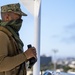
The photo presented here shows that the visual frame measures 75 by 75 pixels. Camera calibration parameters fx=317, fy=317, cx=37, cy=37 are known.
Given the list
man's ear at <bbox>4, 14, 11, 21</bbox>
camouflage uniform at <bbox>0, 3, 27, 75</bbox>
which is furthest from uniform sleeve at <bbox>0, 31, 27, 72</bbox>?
man's ear at <bbox>4, 14, 11, 21</bbox>

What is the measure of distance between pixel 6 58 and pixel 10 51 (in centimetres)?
11

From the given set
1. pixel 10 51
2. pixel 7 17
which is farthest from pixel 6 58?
pixel 7 17

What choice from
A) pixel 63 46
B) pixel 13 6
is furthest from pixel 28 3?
pixel 63 46

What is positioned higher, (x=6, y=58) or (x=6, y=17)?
(x=6, y=17)

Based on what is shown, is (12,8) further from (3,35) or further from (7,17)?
(3,35)

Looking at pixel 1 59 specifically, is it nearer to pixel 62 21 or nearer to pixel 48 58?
pixel 48 58

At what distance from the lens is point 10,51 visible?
2.28m

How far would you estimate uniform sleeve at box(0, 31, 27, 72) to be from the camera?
2.18 metres

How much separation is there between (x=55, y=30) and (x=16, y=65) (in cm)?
430

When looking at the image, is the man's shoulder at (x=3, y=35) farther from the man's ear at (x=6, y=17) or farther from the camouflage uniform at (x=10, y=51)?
the man's ear at (x=6, y=17)

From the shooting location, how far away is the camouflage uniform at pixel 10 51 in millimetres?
2188

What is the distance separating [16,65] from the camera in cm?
221

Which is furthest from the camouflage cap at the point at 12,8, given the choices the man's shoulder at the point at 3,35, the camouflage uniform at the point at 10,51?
the man's shoulder at the point at 3,35

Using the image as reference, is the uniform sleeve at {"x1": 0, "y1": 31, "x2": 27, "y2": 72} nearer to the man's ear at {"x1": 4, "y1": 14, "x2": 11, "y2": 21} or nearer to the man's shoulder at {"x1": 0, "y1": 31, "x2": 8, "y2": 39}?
the man's shoulder at {"x1": 0, "y1": 31, "x2": 8, "y2": 39}
